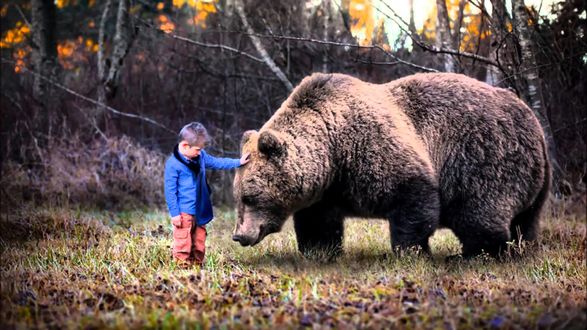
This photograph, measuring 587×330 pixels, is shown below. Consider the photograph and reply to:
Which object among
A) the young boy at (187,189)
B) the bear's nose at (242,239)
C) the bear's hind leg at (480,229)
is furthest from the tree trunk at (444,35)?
the bear's nose at (242,239)

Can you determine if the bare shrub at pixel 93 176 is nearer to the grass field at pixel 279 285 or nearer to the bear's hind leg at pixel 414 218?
the grass field at pixel 279 285


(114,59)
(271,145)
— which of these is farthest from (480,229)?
(114,59)

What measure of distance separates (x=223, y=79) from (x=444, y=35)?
470cm

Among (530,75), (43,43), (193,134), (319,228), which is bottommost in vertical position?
(319,228)

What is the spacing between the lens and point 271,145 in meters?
5.50

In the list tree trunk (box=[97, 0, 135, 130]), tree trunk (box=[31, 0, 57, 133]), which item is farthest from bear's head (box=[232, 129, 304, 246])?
tree trunk (box=[31, 0, 57, 133])

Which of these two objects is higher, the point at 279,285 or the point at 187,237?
the point at 187,237

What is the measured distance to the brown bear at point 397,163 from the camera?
18.4 feet

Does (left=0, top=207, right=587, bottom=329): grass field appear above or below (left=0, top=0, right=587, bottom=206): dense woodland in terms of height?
below

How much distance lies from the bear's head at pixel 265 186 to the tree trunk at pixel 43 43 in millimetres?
9105

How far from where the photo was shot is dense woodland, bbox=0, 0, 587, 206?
849 centimetres

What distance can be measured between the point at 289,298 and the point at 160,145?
869cm

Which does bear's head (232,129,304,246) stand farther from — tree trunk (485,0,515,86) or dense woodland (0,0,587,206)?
dense woodland (0,0,587,206)

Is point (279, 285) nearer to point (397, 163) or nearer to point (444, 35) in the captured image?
point (397, 163)
